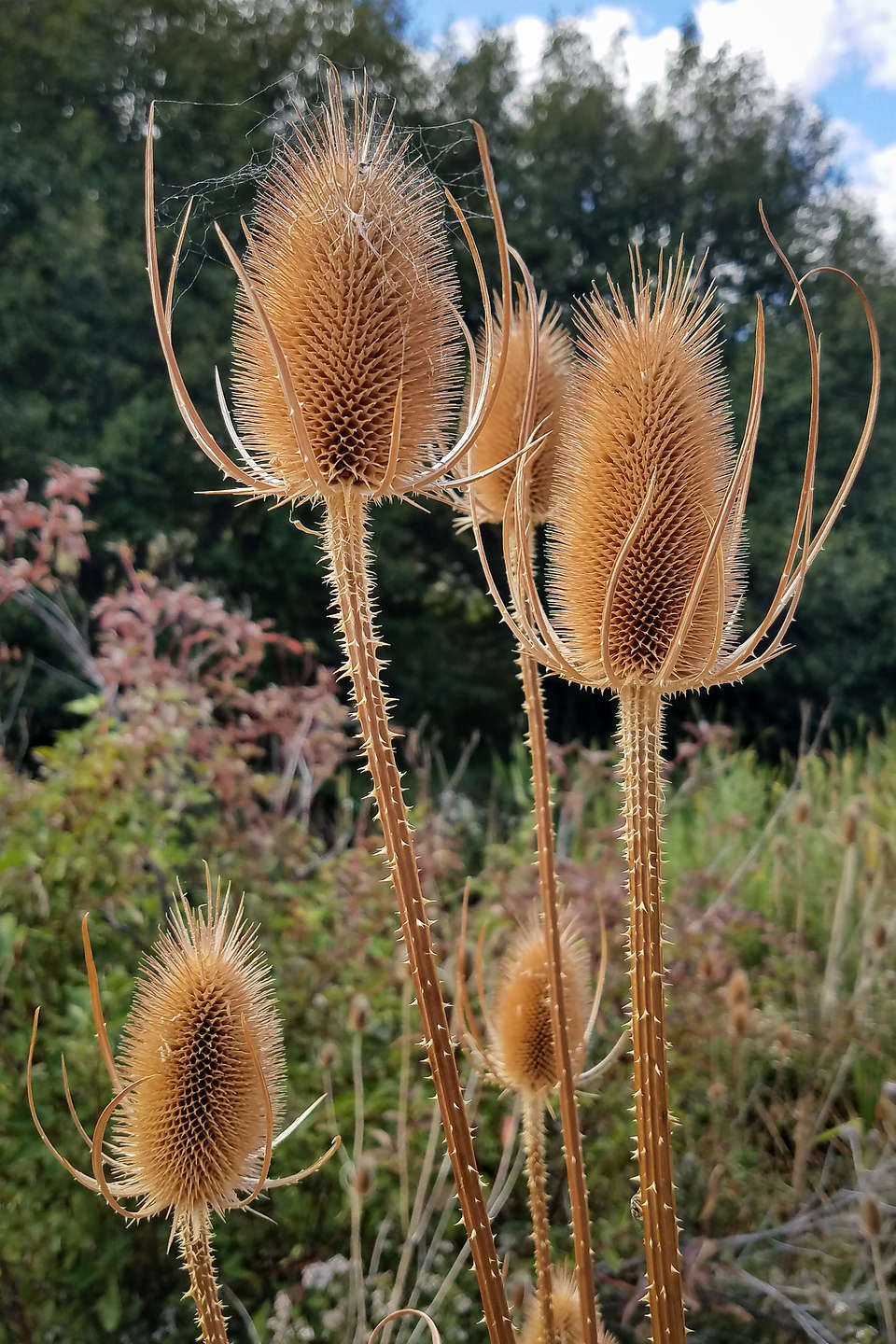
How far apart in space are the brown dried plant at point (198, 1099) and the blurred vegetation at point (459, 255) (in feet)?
18.0

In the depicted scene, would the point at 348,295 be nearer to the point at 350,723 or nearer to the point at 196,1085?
the point at 196,1085

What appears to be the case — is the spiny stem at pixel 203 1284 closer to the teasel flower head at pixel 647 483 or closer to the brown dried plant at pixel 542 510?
the brown dried plant at pixel 542 510

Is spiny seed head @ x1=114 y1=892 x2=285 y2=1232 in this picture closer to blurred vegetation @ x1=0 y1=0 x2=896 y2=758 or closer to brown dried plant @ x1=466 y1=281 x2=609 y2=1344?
brown dried plant @ x1=466 y1=281 x2=609 y2=1344

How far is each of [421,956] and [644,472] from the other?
1.50 ft

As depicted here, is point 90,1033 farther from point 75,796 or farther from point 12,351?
point 12,351

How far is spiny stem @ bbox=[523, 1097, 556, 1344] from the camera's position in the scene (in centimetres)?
93

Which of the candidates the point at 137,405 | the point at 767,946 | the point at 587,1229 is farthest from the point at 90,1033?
the point at 137,405

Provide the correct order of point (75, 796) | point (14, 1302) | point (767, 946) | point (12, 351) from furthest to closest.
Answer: point (12, 351)
point (767, 946)
point (75, 796)
point (14, 1302)

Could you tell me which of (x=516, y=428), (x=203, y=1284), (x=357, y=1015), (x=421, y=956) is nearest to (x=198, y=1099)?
Answer: (x=203, y=1284)

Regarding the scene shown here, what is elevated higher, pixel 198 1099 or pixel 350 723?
pixel 350 723

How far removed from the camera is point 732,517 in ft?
2.86

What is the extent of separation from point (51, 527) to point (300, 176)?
87.0 inches

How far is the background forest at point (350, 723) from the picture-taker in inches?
88.7

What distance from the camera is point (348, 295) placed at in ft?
2.60
